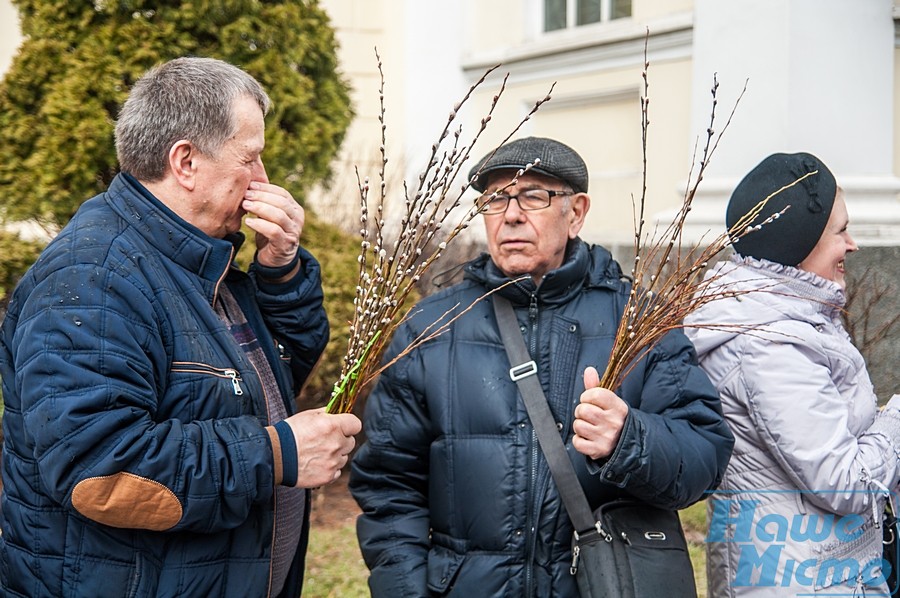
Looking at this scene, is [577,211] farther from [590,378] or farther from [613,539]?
[613,539]

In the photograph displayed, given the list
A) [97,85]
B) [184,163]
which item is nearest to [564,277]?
[184,163]

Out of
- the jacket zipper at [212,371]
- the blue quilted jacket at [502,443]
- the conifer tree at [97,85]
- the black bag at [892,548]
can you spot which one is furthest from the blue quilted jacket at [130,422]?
the conifer tree at [97,85]

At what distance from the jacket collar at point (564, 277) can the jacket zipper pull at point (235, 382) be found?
0.83 meters

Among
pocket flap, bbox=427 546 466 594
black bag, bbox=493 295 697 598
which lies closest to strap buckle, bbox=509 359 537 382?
black bag, bbox=493 295 697 598

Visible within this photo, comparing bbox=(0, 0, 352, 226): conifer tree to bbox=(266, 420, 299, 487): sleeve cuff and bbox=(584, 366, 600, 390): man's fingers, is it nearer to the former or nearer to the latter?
bbox=(266, 420, 299, 487): sleeve cuff

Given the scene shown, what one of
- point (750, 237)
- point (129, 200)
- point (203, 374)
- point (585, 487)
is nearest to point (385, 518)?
point (585, 487)

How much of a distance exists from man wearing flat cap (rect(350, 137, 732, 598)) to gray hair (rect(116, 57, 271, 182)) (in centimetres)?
68

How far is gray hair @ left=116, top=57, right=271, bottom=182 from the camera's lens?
2.30 m

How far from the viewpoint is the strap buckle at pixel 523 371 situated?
2.61 m

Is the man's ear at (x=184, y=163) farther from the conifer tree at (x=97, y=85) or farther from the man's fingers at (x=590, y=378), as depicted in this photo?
the conifer tree at (x=97, y=85)

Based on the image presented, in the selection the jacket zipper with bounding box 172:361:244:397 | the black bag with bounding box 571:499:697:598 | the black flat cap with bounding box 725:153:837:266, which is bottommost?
the black bag with bounding box 571:499:697:598

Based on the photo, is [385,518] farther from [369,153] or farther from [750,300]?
[369,153]

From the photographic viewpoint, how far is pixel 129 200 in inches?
90.6

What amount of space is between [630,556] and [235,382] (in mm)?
1075
